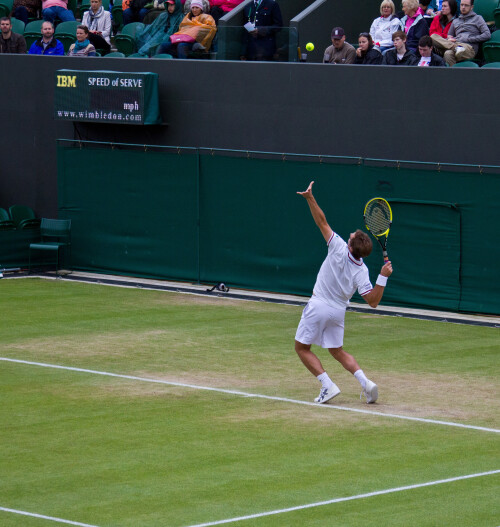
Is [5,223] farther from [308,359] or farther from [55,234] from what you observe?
[308,359]

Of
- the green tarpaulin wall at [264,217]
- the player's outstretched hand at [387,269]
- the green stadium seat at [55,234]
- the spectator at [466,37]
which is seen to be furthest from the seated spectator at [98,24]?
the player's outstretched hand at [387,269]

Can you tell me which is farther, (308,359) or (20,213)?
(20,213)

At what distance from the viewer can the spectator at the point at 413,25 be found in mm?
20047

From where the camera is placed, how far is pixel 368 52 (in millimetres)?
20000

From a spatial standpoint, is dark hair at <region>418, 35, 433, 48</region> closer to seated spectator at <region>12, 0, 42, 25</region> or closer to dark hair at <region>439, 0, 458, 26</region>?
dark hair at <region>439, 0, 458, 26</region>

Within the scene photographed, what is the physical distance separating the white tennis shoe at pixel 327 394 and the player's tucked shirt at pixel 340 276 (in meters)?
0.83

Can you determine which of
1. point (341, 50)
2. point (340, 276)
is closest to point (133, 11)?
point (341, 50)

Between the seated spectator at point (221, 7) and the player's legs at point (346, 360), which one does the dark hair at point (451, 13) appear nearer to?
the seated spectator at point (221, 7)

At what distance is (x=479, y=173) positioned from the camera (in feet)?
59.4

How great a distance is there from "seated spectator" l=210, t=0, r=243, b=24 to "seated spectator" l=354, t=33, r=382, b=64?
4.64 meters

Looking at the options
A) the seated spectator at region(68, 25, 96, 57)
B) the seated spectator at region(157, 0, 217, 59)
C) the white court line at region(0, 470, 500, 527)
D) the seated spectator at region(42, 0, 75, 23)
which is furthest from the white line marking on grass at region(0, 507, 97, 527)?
the seated spectator at region(42, 0, 75, 23)

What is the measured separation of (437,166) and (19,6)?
44.9 ft

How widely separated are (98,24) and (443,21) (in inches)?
336

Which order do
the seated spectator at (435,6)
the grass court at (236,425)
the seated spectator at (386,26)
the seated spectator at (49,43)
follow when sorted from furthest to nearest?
the seated spectator at (49,43) < the seated spectator at (435,6) < the seated spectator at (386,26) < the grass court at (236,425)
